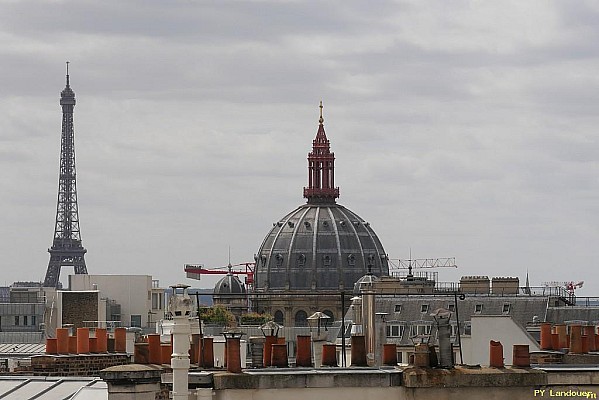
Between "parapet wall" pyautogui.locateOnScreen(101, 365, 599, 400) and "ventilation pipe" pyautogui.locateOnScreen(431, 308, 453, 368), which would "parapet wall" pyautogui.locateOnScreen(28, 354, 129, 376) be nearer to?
"parapet wall" pyautogui.locateOnScreen(101, 365, 599, 400)

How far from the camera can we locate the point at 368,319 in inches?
3565

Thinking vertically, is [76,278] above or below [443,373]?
above

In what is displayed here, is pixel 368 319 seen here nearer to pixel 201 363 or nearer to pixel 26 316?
pixel 26 316

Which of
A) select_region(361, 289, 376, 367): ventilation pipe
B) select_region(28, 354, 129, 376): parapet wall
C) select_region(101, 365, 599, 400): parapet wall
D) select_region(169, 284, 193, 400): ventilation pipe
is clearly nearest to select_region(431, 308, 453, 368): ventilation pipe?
select_region(101, 365, 599, 400): parapet wall

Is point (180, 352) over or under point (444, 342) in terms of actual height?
under

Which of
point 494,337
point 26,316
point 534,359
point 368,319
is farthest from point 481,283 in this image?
point 534,359

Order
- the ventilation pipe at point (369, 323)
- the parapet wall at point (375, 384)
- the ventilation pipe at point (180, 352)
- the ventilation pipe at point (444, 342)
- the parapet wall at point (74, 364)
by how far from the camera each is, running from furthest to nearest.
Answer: the ventilation pipe at point (369, 323) < the parapet wall at point (74, 364) < the ventilation pipe at point (444, 342) < the parapet wall at point (375, 384) < the ventilation pipe at point (180, 352)

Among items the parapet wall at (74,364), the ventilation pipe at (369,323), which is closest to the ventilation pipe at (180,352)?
the parapet wall at (74,364)

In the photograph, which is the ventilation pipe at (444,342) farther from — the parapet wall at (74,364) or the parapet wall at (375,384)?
the parapet wall at (74,364)

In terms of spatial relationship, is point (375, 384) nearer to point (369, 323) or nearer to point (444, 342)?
point (444, 342)

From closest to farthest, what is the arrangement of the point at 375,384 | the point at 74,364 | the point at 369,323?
the point at 375,384 < the point at 74,364 < the point at 369,323

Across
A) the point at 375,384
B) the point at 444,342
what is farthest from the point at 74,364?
the point at 444,342

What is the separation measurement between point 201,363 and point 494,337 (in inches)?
1068

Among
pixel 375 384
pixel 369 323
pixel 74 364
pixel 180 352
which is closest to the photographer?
pixel 180 352
